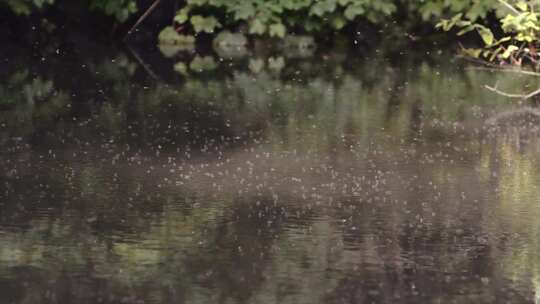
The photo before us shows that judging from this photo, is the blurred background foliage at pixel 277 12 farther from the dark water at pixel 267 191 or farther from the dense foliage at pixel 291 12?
the dark water at pixel 267 191

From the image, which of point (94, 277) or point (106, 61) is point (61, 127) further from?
point (106, 61)

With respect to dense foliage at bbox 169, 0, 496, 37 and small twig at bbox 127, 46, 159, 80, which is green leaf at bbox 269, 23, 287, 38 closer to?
dense foliage at bbox 169, 0, 496, 37

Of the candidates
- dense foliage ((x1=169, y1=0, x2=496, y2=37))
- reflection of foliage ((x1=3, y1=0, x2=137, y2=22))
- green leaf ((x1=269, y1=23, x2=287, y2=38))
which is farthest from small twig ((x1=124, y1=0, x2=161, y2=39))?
green leaf ((x1=269, y1=23, x2=287, y2=38))

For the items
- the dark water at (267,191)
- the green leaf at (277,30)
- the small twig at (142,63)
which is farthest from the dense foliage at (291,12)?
the dark water at (267,191)

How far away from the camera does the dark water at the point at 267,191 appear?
5770 millimetres

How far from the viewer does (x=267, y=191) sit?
7.87 meters

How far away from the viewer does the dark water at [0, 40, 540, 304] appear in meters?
5.77

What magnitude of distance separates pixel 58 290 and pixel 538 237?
2496mm

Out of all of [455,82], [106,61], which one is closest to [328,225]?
[455,82]

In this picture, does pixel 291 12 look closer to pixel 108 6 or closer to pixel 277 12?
pixel 277 12

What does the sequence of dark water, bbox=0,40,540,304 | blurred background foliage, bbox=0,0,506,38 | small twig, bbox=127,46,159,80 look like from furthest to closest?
blurred background foliage, bbox=0,0,506,38
small twig, bbox=127,46,159,80
dark water, bbox=0,40,540,304

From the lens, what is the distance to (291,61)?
53.1 feet

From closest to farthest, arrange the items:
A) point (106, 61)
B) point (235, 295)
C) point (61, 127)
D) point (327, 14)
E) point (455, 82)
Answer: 1. point (235, 295)
2. point (61, 127)
3. point (455, 82)
4. point (106, 61)
5. point (327, 14)

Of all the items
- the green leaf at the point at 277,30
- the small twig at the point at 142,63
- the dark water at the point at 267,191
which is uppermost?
the green leaf at the point at 277,30
